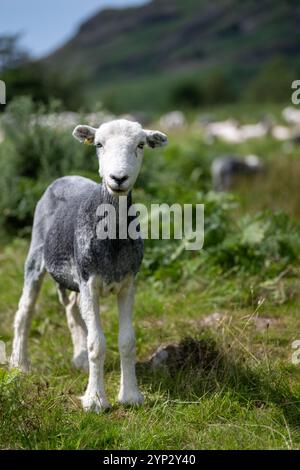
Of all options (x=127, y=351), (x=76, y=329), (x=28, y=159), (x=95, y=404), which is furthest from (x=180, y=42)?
(x=95, y=404)

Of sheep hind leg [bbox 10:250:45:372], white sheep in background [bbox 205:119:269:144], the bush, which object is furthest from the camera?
white sheep in background [bbox 205:119:269:144]

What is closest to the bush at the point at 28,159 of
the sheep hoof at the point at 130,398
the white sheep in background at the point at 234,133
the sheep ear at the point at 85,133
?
the sheep ear at the point at 85,133

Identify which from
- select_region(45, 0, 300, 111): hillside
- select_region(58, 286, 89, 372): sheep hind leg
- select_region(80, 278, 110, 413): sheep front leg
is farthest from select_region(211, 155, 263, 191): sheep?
select_region(45, 0, 300, 111): hillside

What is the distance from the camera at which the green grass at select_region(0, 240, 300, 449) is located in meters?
3.88

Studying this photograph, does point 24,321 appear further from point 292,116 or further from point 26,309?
point 292,116

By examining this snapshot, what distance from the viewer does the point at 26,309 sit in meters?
5.17

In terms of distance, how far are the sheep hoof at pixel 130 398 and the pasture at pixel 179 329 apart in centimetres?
7

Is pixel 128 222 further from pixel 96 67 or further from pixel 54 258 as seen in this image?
pixel 96 67

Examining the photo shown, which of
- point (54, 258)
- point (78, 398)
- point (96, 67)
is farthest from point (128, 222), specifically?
point (96, 67)

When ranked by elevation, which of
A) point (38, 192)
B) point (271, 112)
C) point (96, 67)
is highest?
point (96, 67)

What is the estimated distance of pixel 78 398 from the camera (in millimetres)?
4586

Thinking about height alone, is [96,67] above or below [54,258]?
above

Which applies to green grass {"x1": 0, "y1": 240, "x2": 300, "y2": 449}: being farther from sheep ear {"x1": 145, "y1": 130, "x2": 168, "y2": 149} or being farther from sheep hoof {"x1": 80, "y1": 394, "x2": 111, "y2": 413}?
sheep ear {"x1": 145, "y1": 130, "x2": 168, "y2": 149}

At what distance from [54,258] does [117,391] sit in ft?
3.38
